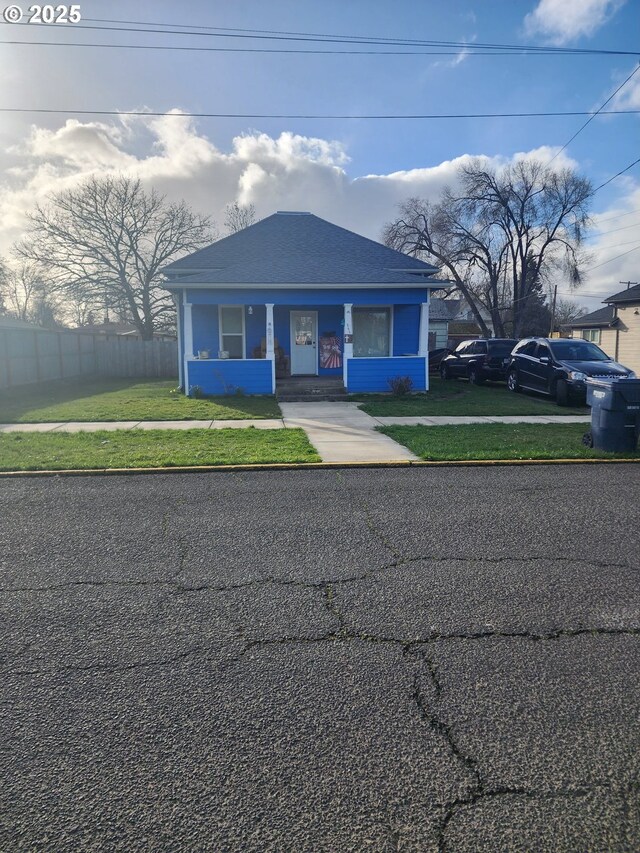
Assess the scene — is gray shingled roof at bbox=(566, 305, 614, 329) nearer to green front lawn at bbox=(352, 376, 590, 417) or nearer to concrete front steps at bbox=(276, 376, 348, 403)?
green front lawn at bbox=(352, 376, 590, 417)

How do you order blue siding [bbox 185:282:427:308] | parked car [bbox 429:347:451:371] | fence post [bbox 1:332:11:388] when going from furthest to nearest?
1. parked car [bbox 429:347:451:371]
2. fence post [bbox 1:332:11:388]
3. blue siding [bbox 185:282:427:308]

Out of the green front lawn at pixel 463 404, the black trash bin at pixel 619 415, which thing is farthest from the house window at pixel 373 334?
the black trash bin at pixel 619 415

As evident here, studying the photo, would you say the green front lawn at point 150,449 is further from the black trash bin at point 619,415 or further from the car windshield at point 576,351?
the car windshield at point 576,351

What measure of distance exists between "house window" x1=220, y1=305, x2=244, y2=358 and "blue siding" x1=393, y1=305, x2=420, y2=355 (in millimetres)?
5041

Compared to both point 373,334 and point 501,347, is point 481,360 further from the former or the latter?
point 373,334

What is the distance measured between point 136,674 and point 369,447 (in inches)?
239

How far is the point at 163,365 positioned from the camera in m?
26.7

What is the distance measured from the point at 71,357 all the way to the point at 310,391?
1394cm

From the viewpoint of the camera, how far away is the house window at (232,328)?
17188mm

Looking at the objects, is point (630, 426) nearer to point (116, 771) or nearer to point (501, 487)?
point (501, 487)

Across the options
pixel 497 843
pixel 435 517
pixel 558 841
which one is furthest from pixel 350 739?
pixel 435 517

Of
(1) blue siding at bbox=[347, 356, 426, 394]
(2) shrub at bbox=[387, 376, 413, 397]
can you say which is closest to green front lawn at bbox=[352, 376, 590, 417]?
(2) shrub at bbox=[387, 376, 413, 397]

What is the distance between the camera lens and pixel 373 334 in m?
17.8

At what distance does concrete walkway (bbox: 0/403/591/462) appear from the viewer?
8188mm
